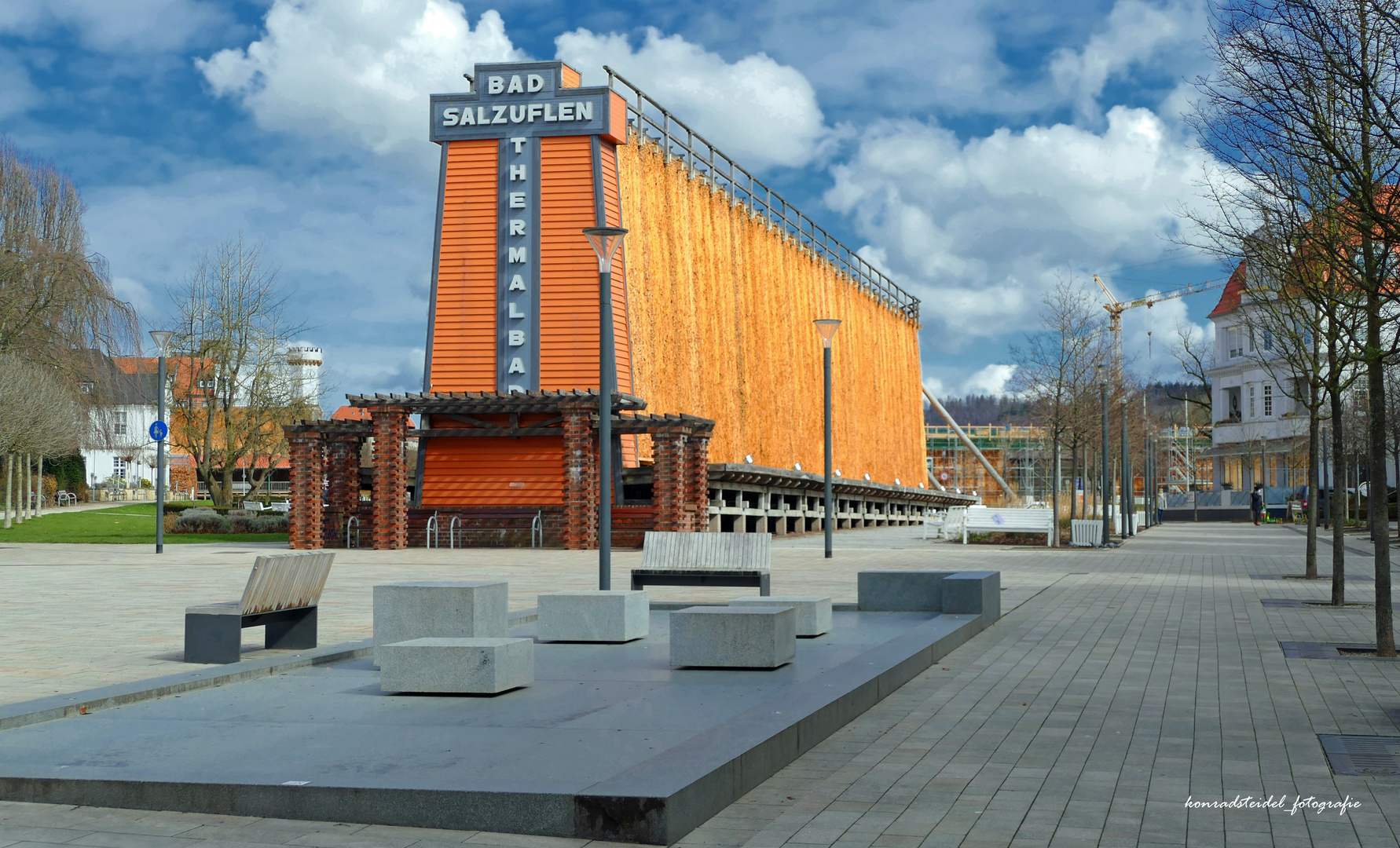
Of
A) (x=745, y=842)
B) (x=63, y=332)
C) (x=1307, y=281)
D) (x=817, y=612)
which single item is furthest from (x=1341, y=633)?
(x=63, y=332)

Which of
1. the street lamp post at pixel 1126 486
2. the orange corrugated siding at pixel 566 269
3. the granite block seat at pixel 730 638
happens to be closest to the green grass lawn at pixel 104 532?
the orange corrugated siding at pixel 566 269

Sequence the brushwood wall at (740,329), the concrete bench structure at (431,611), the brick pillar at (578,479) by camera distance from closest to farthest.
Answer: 1. the concrete bench structure at (431,611)
2. the brick pillar at (578,479)
3. the brushwood wall at (740,329)

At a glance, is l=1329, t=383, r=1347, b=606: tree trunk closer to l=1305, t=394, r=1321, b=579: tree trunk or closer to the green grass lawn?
l=1305, t=394, r=1321, b=579: tree trunk

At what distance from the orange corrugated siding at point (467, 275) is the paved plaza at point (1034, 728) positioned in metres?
16.0

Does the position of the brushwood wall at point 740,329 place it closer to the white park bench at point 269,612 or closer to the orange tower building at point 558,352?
the orange tower building at point 558,352

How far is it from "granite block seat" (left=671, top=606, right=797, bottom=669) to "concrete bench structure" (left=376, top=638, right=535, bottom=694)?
1.35 meters

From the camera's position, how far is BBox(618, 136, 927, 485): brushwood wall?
3634cm

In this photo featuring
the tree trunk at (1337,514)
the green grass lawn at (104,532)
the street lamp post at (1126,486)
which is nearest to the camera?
the tree trunk at (1337,514)

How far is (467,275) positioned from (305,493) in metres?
7.38

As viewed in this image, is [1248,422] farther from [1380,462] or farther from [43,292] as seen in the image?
[1380,462]

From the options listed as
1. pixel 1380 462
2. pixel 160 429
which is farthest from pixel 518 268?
pixel 1380 462

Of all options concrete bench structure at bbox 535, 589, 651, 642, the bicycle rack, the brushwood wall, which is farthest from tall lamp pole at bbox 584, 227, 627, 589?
the brushwood wall

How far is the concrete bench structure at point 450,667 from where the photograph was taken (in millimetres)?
7859

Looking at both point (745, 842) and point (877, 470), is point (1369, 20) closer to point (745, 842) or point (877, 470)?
point (745, 842)
